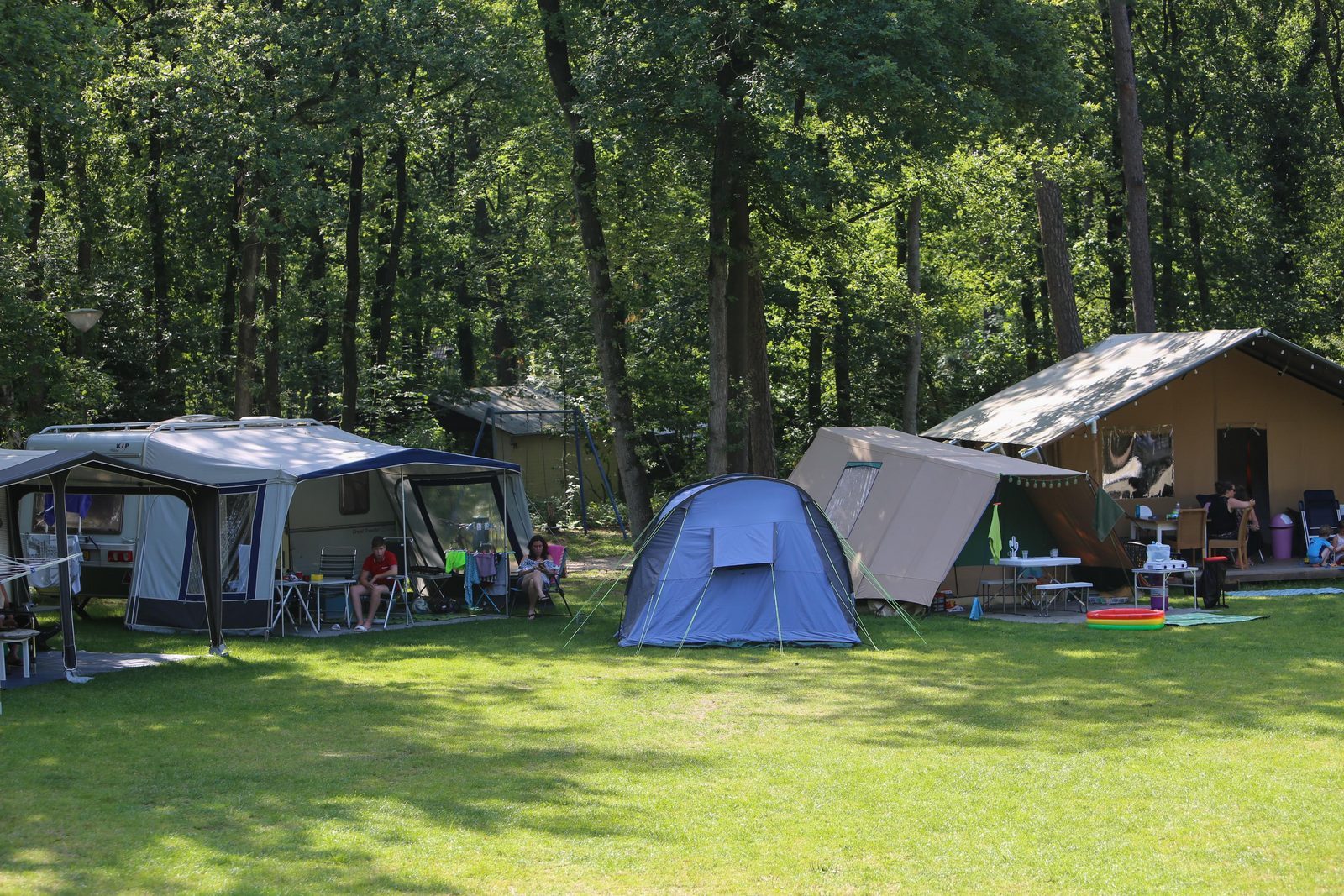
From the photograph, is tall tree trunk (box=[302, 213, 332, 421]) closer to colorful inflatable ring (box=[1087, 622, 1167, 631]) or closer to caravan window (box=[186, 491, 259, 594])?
caravan window (box=[186, 491, 259, 594])

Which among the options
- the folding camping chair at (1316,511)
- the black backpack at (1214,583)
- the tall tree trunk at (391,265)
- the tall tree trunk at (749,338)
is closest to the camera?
the black backpack at (1214,583)

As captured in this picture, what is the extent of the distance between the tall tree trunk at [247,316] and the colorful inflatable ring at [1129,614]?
12326 mm

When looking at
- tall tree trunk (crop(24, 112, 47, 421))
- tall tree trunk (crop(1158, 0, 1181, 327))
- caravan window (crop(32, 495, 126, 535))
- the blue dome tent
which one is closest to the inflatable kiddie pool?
the blue dome tent

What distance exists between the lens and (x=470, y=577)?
48.7ft

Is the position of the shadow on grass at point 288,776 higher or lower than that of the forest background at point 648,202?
lower

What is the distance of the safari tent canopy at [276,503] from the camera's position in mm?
13305

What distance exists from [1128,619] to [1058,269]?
9557 mm

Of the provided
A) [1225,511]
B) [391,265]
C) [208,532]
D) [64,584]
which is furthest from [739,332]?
[64,584]

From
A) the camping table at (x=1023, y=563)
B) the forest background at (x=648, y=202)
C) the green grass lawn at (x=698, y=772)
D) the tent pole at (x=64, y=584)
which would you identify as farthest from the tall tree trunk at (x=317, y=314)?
the camping table at (x=1023, y=563)

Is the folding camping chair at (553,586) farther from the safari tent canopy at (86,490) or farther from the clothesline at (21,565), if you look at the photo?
the clothesline at (21,565)

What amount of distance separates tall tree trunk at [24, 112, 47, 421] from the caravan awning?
1239 centimetres

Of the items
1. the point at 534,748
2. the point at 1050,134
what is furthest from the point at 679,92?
the point at 534,748

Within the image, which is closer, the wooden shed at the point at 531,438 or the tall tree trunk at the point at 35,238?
the tall tree trunk at the point at 35,238

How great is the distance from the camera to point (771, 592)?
1238cm
